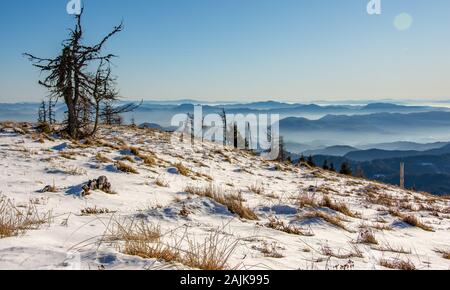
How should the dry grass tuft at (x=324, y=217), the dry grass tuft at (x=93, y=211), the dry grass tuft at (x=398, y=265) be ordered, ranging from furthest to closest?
1. the dry grass tuft at (x=324, y=217)
2. the dry grass tuft at (x=93, y=211)
3. the dry grass tuft at (x=398, y=265)

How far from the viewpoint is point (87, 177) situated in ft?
28.8

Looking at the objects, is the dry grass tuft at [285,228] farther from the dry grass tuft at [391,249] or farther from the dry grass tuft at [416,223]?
the dry grass tuft at [416,223]

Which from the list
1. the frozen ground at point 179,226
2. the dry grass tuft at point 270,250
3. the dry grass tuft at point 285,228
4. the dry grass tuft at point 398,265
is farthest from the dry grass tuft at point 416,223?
the dry grass tuft at point 270,250

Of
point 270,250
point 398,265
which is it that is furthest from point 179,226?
point 398,265

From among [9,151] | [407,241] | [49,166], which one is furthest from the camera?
[9,151]

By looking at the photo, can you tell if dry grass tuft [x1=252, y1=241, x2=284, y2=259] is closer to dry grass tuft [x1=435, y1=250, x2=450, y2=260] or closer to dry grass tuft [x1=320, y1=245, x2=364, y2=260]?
dry grass tuft [x1=320, y1=245, x2=364, y2=260]

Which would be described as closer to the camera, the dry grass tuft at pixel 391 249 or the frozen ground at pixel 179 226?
the frozen ground at pixel 179 226

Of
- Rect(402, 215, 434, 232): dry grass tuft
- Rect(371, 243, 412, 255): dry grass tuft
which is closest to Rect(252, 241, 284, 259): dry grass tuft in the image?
Rect(371, 243, 412, 255): dry grass tuft

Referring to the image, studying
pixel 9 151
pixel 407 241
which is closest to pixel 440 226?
pixel 407 241

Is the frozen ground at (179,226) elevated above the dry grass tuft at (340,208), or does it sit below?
above

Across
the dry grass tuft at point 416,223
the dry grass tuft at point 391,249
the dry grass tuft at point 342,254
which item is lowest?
the dry grass tuft at point 416,223

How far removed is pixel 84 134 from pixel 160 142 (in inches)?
203
